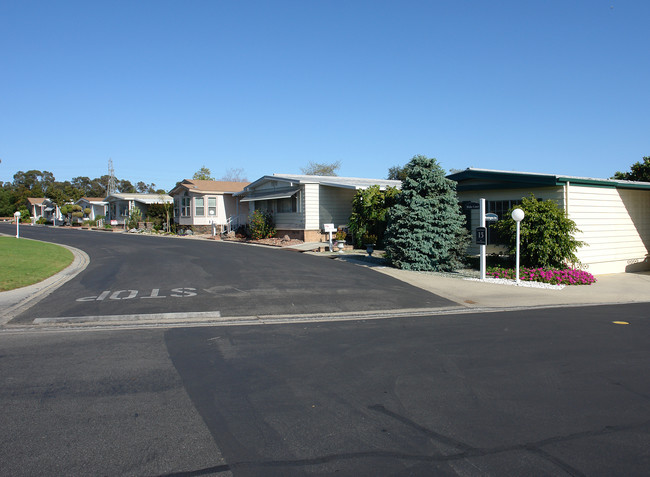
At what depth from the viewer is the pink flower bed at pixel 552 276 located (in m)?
14.4

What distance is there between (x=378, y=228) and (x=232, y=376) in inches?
704

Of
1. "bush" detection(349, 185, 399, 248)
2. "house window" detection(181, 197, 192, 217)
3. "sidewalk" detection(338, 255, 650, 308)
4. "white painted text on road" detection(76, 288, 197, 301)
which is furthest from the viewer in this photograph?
"house window" detection(181, 197, 192, 217)

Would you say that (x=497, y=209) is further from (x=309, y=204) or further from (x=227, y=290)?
(x=309, y=204)

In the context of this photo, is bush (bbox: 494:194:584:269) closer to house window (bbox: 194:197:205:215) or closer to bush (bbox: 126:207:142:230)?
house window (bbox: 194:197:205:215)

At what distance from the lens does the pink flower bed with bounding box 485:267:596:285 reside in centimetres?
1439

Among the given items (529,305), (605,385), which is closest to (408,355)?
(605,385)

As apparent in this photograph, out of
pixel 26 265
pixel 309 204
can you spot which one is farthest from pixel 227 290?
pixel 309 204

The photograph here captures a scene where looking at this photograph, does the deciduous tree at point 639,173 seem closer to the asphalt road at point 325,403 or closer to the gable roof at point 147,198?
the asphalt road at point 325,403

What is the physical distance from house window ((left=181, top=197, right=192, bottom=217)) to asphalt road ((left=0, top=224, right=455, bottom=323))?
889 inches

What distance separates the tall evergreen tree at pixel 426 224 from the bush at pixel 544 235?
1.93 metres

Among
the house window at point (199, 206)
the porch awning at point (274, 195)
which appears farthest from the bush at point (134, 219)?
the porch awning at point (274, 195)

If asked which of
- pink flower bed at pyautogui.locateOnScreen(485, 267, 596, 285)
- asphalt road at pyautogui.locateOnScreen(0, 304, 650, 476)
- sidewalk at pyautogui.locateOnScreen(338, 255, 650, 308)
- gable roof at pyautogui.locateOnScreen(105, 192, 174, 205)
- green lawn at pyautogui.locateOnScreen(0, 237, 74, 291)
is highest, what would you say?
gable roof at pyautogui.locateOnScreen(105, 192, 174, 205)

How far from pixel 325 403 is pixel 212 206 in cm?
3731

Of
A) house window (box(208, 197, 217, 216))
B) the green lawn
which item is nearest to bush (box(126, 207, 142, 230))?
house window (box(208, 197, 217, 216))
